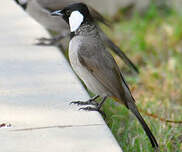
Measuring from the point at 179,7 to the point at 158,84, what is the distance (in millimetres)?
2950

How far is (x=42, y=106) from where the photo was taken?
396cm

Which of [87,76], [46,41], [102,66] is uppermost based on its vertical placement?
[102,66]

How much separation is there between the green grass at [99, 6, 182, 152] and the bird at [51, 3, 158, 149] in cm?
35

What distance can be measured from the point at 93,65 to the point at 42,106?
25.5 inches

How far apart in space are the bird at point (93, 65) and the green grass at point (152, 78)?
1.15 feet

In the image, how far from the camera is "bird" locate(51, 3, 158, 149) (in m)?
4.19

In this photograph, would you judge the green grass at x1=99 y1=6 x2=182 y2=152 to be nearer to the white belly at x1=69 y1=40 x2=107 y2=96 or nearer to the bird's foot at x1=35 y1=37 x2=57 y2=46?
the white belly at x1=69 y1=40 x2=107 y2=96

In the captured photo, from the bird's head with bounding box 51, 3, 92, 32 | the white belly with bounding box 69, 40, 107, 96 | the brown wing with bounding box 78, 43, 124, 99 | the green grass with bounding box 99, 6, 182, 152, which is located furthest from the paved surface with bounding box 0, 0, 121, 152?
the green grass with bounding box 99, 6, 182, 152

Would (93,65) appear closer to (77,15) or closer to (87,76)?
(87,76)

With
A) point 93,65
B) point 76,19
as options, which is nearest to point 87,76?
point 93,65

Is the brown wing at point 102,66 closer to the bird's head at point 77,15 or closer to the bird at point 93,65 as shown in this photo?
the bird at point 93,65

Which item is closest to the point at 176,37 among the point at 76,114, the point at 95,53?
the point at 95,53

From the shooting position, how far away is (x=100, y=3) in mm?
9555

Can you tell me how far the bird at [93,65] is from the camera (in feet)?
13.7
